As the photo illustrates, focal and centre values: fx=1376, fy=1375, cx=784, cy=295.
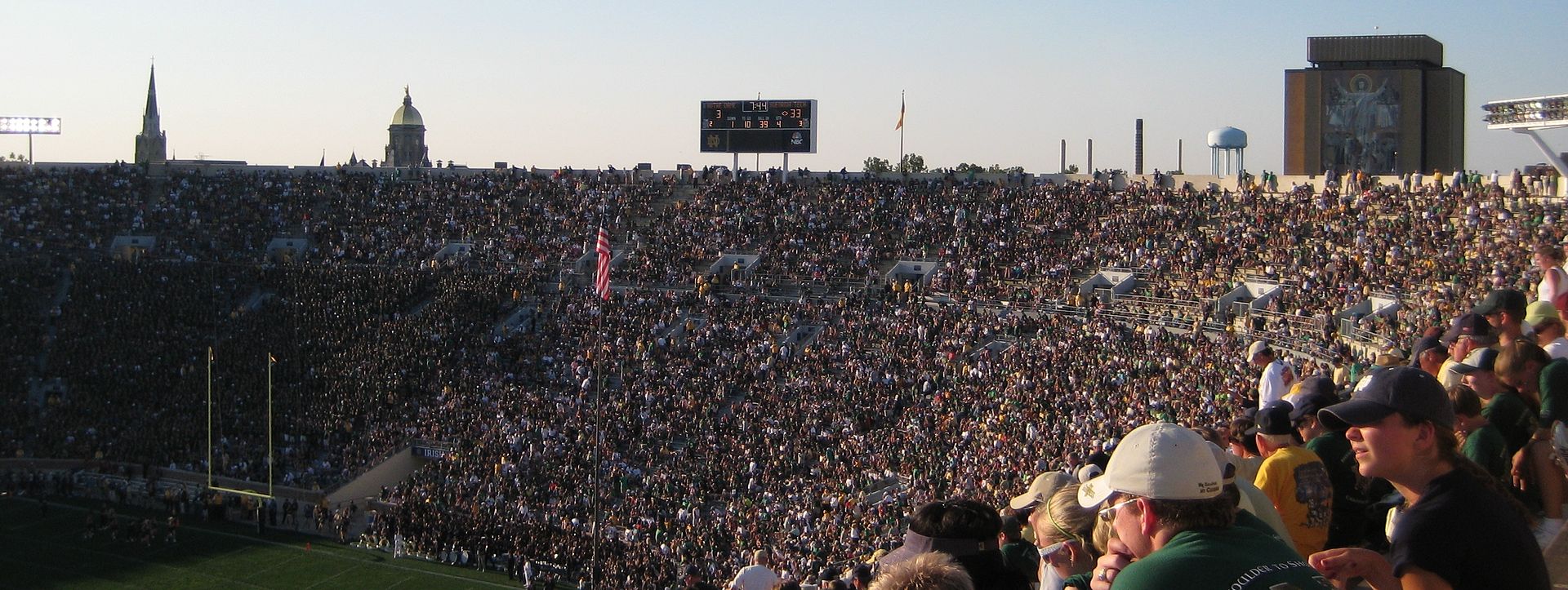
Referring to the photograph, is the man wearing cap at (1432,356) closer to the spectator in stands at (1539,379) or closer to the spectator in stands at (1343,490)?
the spectator in stands at (1539,379)

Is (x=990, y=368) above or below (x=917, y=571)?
below

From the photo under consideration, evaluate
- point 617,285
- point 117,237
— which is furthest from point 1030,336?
point 117,237

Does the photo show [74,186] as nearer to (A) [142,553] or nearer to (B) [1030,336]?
(A) [142,553]

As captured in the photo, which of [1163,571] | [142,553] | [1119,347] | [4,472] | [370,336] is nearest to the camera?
[1163,571]

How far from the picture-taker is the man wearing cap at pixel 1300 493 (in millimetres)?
5746

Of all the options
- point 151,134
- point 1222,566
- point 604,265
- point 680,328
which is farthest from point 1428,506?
point 151,134

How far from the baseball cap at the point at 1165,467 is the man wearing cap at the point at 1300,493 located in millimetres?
2301

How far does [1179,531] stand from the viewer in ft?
11.5

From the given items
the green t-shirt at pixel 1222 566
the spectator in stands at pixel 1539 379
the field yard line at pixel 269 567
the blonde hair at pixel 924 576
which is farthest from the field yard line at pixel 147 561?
the green t-shirt at pixel 1222 566

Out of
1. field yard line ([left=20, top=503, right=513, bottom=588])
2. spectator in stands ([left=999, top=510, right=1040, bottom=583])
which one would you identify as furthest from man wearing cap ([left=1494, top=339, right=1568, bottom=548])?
field yard line ([left=20, top=503, right=513, bottom=588])

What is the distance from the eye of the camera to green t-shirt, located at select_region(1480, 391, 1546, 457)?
611 cm

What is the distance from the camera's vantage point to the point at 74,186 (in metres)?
51.0

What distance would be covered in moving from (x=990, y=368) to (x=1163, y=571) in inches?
→ 1075

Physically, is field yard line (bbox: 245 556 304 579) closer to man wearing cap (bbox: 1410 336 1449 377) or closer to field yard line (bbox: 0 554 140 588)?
field yard line (bbox: 0 554 140 588)
